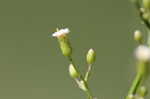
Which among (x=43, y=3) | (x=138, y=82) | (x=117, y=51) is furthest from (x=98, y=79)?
(x=138, y=82)

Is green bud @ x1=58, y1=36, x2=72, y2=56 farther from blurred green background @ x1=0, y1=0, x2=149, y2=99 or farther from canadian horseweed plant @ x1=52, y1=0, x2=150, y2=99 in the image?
blurred green background @ x1=0, y1=0, x2=149, y2=99

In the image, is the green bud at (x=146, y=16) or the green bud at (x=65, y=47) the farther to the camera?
the green bud at (x=65, y=47)

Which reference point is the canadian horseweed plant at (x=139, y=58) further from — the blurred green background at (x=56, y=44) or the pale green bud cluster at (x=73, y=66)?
the blurred green background at (x=56, y=44)

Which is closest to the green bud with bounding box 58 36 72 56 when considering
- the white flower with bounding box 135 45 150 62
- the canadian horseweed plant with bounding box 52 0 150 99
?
the canadian horseweed plant with bounding box 52 0 150 99

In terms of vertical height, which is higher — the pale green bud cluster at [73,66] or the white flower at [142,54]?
the pale green bud cluster at [73,66]

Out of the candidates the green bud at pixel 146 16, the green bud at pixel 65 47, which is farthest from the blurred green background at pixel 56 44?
the green bud at pixel 146 16

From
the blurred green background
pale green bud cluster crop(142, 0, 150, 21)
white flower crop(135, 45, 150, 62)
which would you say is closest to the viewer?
white flower crop(135, 45, 150, 62)

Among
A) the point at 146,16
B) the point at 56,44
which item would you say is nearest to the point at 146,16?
the point at 146,16

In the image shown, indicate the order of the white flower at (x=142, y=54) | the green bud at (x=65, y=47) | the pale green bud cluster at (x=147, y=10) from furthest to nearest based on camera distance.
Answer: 1. the green bud at (x=65, y=47)
2. the pale green bud cluster at (x=147, y=10)
3. the white flower at (x=142, y=54)

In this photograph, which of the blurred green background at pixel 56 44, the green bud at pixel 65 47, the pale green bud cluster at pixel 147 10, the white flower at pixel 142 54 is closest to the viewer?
the white flower at pixel 142 54
